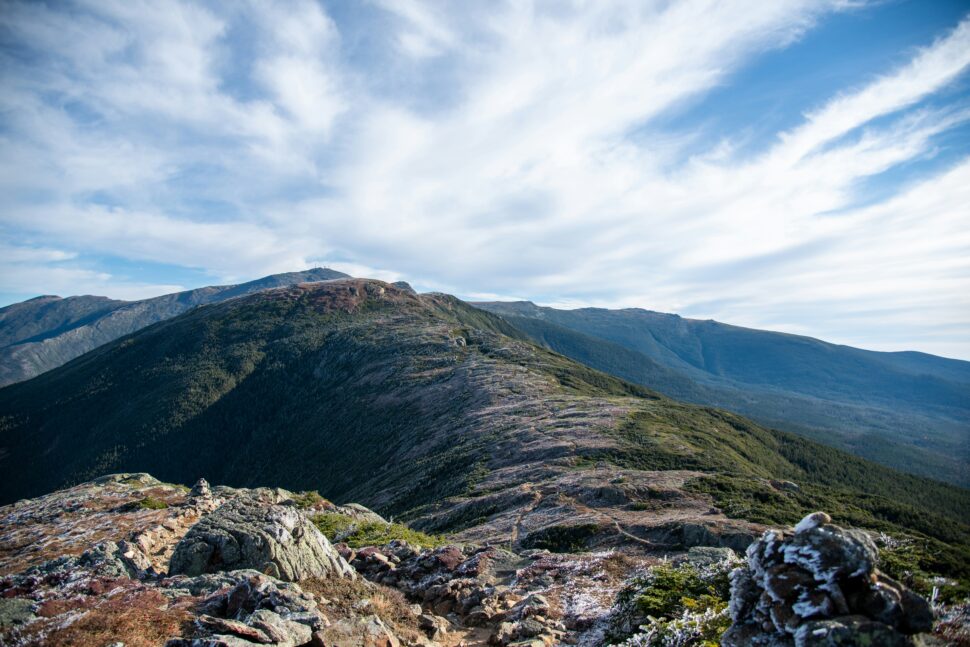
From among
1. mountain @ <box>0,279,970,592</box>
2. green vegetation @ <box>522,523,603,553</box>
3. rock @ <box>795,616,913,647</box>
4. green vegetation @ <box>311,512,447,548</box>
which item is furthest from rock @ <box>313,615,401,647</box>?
green vegetation @ <box>522,523,603,553</box>

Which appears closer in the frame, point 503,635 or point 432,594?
point 503,635

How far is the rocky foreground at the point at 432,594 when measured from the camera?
6480mm

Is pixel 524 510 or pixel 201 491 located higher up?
pixel 201 491

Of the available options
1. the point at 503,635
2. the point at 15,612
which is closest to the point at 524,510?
the point at 503,635

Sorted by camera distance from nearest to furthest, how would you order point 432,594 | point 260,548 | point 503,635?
1. point 503,635
2. point 260,548
3. point 432,594

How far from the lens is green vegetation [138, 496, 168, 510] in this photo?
26.3 metres

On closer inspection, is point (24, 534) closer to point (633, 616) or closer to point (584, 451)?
point (633, 616)

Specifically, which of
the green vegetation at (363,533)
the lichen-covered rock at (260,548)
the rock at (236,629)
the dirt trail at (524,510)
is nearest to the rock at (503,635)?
the rock at (236,629)

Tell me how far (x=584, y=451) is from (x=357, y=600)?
31117 mm

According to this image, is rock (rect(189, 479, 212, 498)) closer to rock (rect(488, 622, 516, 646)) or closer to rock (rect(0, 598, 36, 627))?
rock (rect(0, 598, 36, 627))

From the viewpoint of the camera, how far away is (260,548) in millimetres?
13688

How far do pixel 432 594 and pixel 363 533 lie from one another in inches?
339

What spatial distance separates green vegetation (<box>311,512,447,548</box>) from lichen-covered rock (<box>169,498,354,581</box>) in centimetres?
550

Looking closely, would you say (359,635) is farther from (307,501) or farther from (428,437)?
(428,437)
